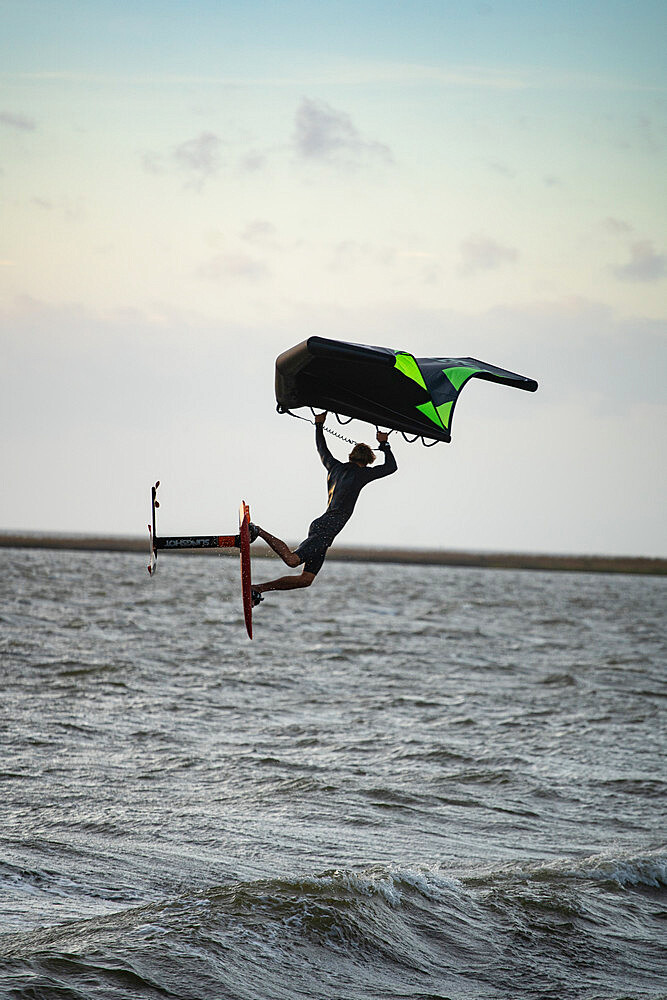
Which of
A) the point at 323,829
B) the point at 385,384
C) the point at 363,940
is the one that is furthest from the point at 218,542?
the point at 323,829

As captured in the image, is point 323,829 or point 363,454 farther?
point 323,829

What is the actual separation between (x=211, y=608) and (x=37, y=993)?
147 ft

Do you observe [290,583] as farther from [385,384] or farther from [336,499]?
[385,384]

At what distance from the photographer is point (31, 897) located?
10.1m

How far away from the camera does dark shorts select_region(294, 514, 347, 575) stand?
325 inches

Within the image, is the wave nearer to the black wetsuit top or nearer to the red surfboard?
the red surfboard

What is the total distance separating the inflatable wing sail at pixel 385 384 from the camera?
7.65m

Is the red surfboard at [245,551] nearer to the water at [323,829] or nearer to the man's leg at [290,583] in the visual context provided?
the man's leg at [290,583]

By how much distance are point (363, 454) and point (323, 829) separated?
7094 mm

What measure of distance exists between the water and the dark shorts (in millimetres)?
3739

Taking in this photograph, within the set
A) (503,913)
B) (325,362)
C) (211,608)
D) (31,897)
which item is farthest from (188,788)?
(211,608)

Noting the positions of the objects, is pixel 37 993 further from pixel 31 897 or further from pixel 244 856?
pixel 244 856

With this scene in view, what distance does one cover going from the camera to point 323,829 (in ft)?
44.0

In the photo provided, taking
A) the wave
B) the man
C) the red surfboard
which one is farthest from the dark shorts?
the wave
